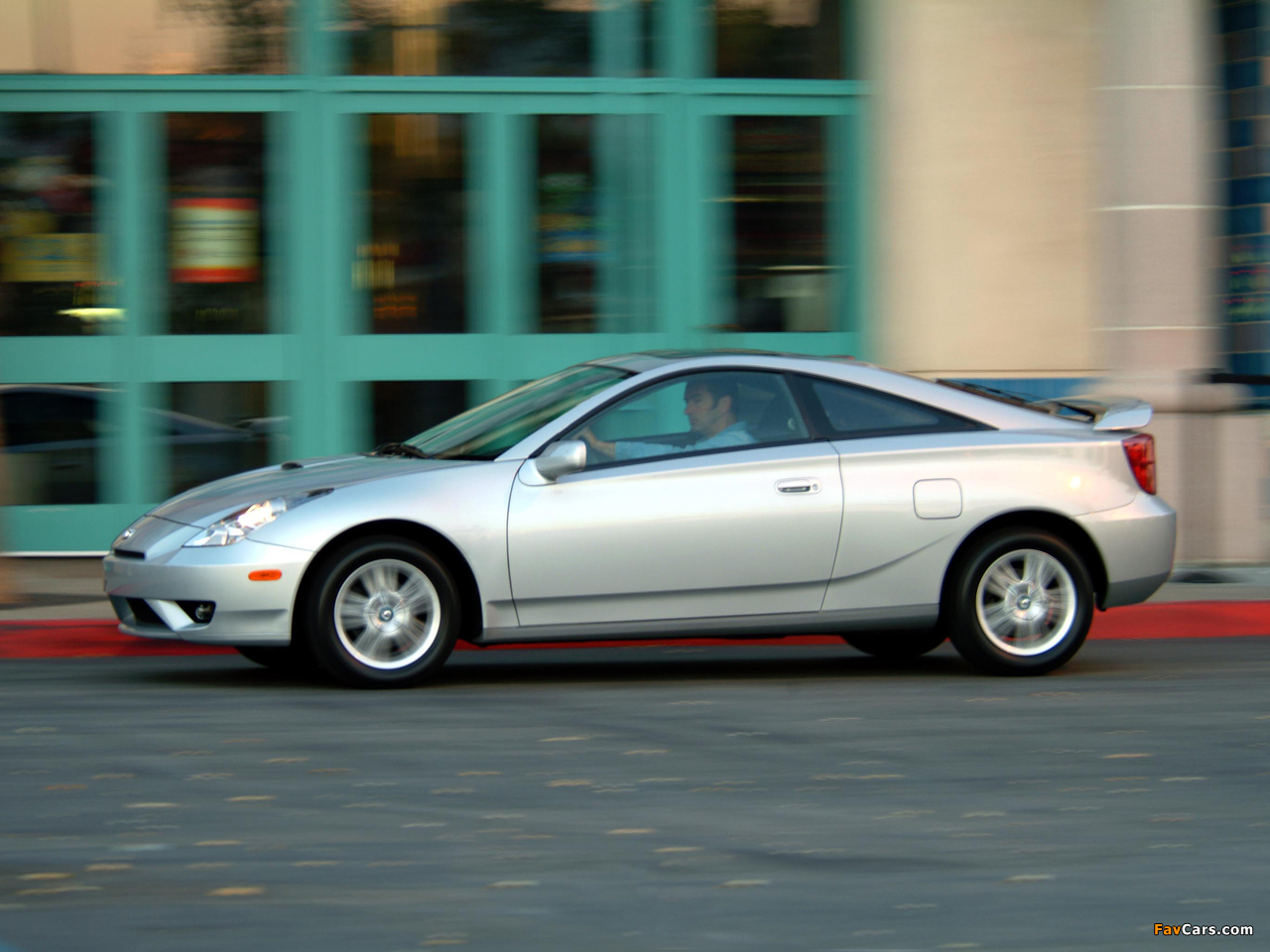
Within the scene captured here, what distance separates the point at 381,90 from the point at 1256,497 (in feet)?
21.3

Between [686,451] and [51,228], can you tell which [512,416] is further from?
[51,228]

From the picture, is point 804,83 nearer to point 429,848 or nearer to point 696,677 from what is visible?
point 696,677

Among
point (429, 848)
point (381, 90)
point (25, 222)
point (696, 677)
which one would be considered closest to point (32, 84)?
point (25, 222)

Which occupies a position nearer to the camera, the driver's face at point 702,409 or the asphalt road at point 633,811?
the asphalt road at point 633,811

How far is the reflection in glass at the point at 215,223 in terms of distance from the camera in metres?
12.4

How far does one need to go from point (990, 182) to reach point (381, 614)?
720 centimetres

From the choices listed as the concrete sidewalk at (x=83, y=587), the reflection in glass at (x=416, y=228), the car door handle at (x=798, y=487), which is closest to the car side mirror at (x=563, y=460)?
the car door handle at (x=798, y=487)

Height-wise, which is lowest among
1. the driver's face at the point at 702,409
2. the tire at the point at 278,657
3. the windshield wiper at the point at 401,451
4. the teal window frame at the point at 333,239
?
the tire at the point at 278,657

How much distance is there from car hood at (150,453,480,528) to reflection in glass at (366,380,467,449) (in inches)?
193

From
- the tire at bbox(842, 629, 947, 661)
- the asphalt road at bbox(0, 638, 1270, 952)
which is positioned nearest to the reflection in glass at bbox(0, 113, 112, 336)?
the asphalt road at bbox(0, 638, 1270, 952)

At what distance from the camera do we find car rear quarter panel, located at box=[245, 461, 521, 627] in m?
6.96

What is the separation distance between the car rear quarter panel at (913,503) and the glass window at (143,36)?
21.9 feet

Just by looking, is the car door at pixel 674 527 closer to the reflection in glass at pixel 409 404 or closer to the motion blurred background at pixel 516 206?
the motion blurred background at pixel 516 206

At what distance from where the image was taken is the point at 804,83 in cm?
1288
